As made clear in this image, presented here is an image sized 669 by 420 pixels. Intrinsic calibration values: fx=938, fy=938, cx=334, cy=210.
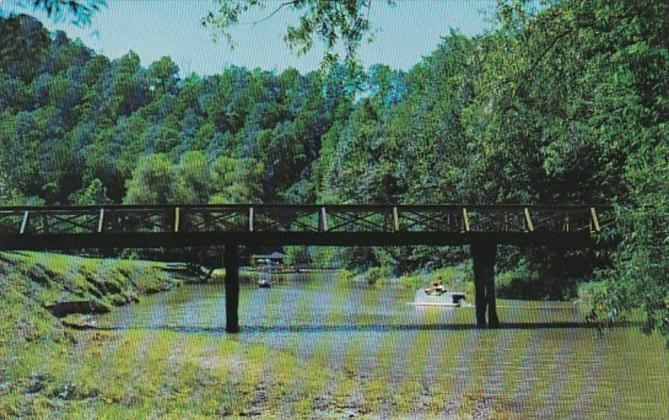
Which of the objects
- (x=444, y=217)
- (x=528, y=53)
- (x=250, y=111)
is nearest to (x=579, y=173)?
(x=444, y=217)

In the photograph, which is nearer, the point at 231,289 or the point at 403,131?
the point at 231,289

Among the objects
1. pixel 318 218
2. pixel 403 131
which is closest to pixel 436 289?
pixel 403 131

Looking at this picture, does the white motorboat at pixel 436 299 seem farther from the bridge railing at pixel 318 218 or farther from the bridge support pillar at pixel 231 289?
the bridge support pillar at pixel 231 289

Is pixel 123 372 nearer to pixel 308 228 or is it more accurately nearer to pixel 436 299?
pixel 308 228

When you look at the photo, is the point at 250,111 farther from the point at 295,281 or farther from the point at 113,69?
the point at 295,281

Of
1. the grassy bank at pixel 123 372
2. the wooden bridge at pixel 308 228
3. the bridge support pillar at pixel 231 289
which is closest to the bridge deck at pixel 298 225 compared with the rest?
the wooden bridge at pixel 308 228

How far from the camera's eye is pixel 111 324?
409 inches

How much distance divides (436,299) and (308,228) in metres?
2.70

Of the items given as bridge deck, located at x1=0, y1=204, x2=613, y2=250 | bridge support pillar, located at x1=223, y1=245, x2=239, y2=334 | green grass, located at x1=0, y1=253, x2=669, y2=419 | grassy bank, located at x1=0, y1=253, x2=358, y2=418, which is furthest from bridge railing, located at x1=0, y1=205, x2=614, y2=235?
grassy bank, located at x1=0, y1=253, x2=358, y2=418

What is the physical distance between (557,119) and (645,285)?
4488 mm

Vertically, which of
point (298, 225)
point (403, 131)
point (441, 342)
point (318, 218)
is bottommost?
point (441, 342)

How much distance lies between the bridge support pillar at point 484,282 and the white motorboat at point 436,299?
1.50 metres

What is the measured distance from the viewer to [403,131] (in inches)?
572

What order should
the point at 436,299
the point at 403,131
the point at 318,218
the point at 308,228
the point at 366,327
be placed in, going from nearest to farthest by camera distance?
the point at 366,327, the point at 318,218, the point at 308,228, the point at 436,299, the point at 403,131
